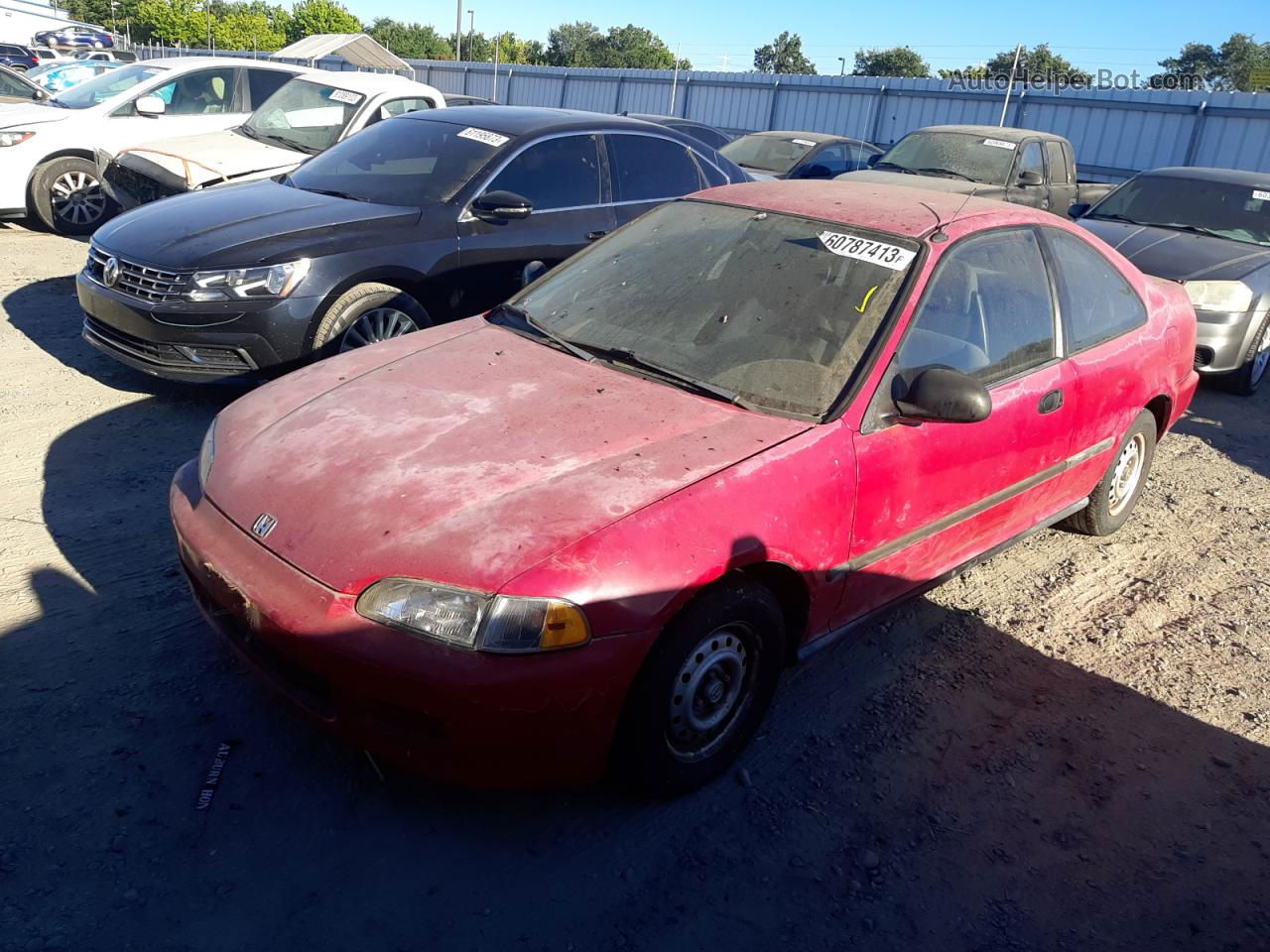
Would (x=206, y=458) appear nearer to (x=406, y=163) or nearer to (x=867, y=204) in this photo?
(x=867, y=204)

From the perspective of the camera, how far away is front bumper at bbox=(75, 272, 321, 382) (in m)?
5.01

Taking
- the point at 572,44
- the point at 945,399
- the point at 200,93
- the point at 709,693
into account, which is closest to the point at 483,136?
the point at 945,399

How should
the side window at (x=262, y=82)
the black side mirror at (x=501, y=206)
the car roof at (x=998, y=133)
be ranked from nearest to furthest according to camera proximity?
1. the black side mirror at (x=501, y=206)
2. the side window at (x=262, y=82)
3. the car roof at (x=998, y=133)

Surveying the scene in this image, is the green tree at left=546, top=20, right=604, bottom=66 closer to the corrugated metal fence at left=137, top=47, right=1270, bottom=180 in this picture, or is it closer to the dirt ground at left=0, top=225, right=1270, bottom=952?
the corrugated metal fence at left=137, top=47, right=1270, bottom=180

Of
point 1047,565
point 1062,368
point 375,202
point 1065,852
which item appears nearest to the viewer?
point 1065,852

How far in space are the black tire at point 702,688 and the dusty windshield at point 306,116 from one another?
23.3 feet

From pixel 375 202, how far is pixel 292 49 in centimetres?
1881

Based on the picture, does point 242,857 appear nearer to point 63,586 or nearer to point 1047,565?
point 63,586

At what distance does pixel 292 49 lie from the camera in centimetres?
2175

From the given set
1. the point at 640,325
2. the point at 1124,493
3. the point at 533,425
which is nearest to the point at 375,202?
the point at 640,325

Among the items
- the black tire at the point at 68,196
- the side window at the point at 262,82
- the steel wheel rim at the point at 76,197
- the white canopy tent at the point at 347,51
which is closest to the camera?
the black tire at the point at 68,196

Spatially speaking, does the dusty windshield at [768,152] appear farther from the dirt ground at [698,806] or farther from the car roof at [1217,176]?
the dirt ground at [698,806]

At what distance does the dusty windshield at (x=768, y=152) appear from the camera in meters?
13.0

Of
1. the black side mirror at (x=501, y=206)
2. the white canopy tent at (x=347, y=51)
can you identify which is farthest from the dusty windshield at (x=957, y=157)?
the white canopy tent at (x=347, y=51)
